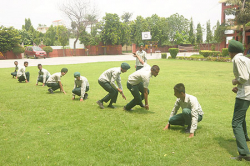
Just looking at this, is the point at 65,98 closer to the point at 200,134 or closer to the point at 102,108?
the point at 102,108

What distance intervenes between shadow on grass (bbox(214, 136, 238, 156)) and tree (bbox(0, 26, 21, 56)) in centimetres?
4445

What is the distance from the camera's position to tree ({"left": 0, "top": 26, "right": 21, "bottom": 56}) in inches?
1650

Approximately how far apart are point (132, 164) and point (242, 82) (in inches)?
94.7

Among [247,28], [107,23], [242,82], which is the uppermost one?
[107,23]

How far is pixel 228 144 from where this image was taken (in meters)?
4.94

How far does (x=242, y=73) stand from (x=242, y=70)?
0.05m

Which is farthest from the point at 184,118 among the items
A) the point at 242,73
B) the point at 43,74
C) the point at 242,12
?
the point at 242,12

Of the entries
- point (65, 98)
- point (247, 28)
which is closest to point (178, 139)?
point (65, 98)

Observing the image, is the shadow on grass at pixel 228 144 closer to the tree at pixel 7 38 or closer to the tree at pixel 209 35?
the tree at pixel 7 38

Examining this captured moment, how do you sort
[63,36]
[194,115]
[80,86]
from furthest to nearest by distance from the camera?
1. [63,36]
2. [80,86]
3. [194,115]

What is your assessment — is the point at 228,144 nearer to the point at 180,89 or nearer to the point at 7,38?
the point at 180,89

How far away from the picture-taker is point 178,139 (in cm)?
517

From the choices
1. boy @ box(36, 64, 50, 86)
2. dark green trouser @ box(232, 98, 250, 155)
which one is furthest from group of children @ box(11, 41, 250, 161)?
boy @ box(36, 64, 50, 86)

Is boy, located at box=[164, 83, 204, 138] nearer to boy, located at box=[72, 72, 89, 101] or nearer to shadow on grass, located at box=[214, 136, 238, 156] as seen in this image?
shadow on grass, located at box=[214, 136, 238, 156]
